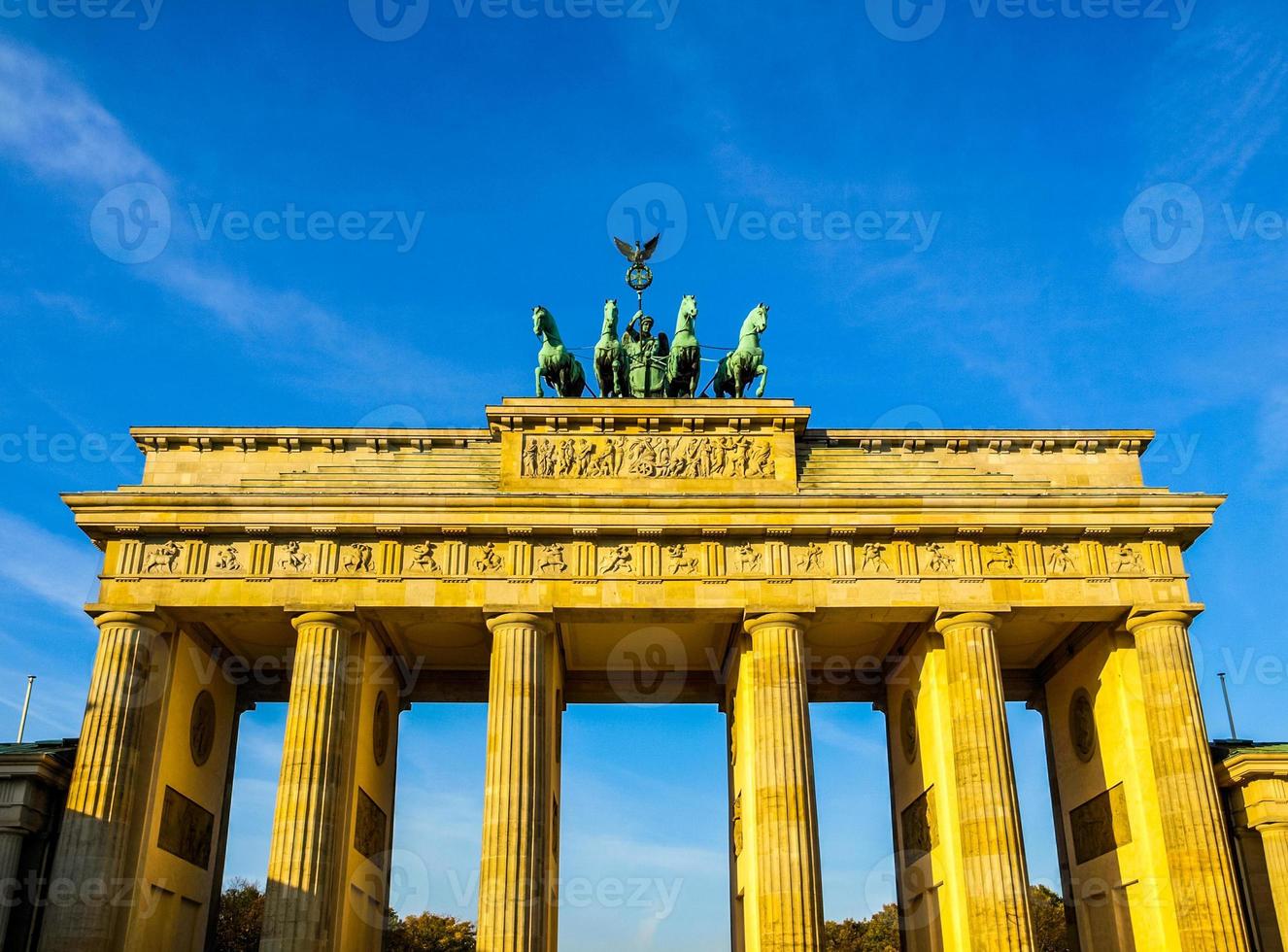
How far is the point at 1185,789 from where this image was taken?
28766 millimetres

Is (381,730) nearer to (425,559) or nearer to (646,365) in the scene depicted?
(425,559)

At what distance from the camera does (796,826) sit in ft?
92.1

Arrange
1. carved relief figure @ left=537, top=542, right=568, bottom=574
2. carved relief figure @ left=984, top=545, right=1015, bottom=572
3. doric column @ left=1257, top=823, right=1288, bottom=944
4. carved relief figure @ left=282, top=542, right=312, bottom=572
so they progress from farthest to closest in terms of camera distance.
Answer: carved relief figure @ left=984, top=545, right=1015, bottom=572
carved relief figure @ left=537, top=542, right=568, bottom=574
carved relief figure @ left=282, top=542, right=312, bottom=572
doric column @ left=1257, top=823, right=1288, bottom=944

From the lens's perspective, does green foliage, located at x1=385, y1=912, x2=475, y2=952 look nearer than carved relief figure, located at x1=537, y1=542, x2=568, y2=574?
No

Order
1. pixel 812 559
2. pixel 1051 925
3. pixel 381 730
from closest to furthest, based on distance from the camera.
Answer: pixel 812 559 < pixel 381 730 < pixel 1051 925

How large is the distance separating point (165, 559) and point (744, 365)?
54.9 feet

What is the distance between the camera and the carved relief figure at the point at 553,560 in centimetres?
3055

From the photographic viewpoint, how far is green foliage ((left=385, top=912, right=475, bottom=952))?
64125mm

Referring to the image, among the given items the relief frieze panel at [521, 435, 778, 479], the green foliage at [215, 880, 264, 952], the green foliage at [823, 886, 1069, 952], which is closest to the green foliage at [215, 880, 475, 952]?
the green foliage at [215, 880, 264, 952]

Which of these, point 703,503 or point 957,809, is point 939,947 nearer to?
point 957,809

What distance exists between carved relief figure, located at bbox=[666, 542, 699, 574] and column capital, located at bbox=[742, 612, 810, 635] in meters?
1.91

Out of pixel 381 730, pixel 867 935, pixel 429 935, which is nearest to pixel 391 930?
pixel 429 935

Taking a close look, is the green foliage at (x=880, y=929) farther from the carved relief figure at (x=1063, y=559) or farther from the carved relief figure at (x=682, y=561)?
the carved relief figure at (x=682, y=561)

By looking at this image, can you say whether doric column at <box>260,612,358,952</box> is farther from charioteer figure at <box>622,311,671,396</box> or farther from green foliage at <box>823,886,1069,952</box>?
green foliage at <box>823,886,1069,952</box>
